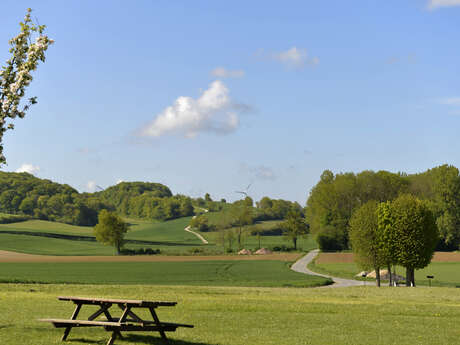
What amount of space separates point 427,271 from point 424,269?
516cm

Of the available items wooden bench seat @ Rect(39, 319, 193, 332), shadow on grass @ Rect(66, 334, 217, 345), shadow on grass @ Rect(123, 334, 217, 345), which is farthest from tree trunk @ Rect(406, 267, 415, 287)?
wooden bench seat @ Rect(39, 319, 193, 332)

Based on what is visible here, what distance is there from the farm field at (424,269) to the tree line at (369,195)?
13475mm

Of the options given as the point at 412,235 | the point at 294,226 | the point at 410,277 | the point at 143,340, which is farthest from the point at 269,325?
the point at 294,226

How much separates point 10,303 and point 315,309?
1420 centimetres

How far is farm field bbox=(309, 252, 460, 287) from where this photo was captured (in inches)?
3046

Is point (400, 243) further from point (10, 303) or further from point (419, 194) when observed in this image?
point (419, 194)

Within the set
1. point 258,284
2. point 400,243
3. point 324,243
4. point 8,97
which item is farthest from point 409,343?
point 324,243

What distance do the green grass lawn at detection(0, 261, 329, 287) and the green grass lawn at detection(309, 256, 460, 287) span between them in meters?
8.34

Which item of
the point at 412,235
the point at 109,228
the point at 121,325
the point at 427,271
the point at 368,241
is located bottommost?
the point at 427,271

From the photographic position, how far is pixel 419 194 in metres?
132

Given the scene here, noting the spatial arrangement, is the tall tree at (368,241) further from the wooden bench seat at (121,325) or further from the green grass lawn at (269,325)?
the wooden bench seat at (121,325)

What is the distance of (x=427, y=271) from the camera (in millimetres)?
91688

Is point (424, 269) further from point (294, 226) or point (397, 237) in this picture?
point (294, 226)

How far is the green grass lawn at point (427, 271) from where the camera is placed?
248 ft
